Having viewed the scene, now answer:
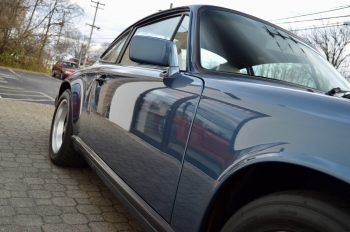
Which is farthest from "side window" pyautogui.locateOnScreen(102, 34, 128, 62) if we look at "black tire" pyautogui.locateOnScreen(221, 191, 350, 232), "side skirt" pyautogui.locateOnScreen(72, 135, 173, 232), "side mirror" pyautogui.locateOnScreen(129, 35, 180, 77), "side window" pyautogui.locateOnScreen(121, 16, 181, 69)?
"black tire" pyautogui.locateOnScreen(221, 191, 350, 232)

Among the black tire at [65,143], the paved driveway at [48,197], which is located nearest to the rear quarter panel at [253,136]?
the paved driveway at [48,197]

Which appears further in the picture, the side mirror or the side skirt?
the side mirror

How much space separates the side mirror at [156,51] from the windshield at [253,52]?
0.62ft

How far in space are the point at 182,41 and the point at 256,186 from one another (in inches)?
49.1

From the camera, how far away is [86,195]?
9.87 ft

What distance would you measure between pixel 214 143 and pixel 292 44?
1.31 meters

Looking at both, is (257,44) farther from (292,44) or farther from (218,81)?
(218,81)

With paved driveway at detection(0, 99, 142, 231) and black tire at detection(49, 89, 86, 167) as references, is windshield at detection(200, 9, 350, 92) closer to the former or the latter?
paved driveway at detection(0, 99, 142, 231)

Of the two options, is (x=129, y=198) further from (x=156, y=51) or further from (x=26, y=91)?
(x=26, y=91)

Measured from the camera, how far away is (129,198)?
1.98 meters

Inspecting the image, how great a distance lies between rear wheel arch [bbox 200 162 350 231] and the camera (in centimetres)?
113

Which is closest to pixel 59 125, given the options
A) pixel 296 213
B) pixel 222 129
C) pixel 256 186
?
pixel 222 129

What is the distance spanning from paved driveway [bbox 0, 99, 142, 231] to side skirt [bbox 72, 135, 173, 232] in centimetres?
39

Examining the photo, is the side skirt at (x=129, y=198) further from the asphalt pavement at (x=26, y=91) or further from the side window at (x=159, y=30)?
the asphalt pavement at (x=26, y=91)
